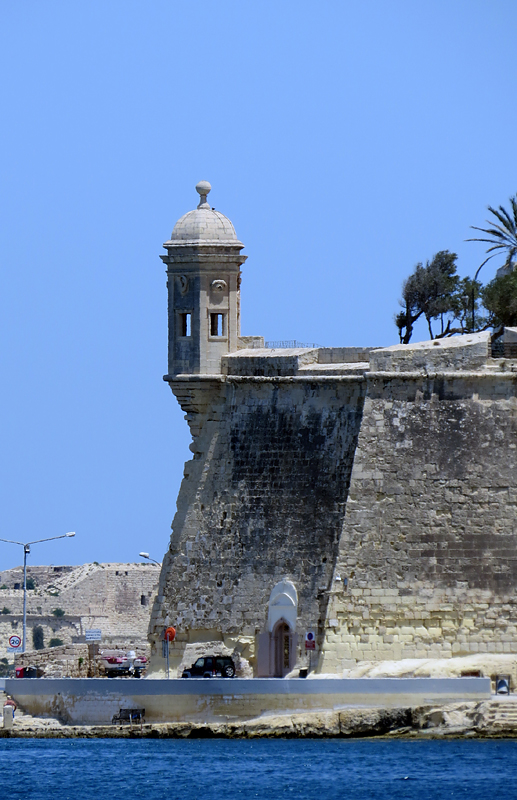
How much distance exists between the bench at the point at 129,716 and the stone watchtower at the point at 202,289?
877 centimetres

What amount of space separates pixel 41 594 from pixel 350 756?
49397 mm

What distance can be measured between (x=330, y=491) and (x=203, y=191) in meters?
8.90

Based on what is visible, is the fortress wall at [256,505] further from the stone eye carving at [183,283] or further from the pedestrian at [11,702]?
the pedestrian at [11,702]

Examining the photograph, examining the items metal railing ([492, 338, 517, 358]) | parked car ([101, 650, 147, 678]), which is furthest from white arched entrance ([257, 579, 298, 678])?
metal railing ([492, 338, 517, 358])

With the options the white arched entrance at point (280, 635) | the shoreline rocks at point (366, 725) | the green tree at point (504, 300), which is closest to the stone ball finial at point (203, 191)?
the green tree at point (504, 300)

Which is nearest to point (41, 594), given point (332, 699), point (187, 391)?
point (187, 391)

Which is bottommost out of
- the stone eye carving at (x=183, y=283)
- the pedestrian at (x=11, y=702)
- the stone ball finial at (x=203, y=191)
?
the pedestrian at (x=11, y=702)

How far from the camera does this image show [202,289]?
56.5 m

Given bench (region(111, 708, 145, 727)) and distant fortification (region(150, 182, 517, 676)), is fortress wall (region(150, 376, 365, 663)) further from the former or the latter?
bench (region(111, 708, 145, 727))

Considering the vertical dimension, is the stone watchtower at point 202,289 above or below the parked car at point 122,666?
above

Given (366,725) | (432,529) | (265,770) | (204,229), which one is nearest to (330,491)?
(432,529)

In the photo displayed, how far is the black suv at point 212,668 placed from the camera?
176ft

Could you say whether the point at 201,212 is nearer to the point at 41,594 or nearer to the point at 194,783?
the point at 194,783

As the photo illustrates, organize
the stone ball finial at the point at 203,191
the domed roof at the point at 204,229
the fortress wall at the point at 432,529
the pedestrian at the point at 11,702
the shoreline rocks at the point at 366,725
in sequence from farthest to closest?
the stone ball finial at the point at 203,191 < the domed roof at the point at 204,229 < the pedestrian at the point at 11,702 < the fortress wall at the point at 432,529 < the shoreline rocks at the point at 366,725
